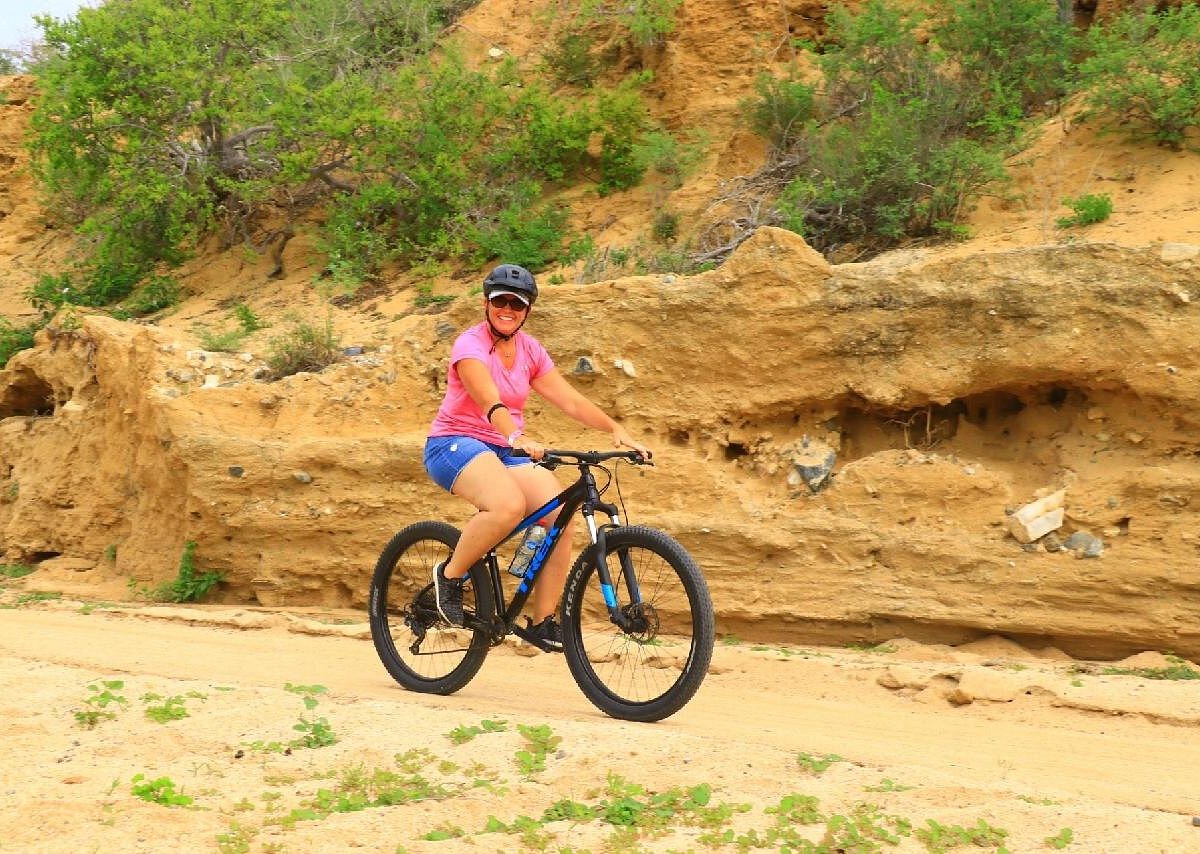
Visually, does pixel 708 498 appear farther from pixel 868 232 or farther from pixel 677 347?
pixel 868 232

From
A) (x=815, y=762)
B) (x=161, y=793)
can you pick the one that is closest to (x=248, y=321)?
(x=161, y=793)

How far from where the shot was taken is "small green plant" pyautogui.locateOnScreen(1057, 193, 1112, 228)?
28.8ft

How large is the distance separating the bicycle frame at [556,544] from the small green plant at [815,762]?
1.02m

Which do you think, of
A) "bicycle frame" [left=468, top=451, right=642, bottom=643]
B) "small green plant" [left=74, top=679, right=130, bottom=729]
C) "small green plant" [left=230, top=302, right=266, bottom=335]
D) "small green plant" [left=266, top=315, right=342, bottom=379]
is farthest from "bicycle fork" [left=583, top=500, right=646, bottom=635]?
"small green plant" [left=230, top=302, right=266, bottom=335]

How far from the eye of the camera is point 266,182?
14.0m

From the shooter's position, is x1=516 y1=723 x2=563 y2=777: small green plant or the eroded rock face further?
the eroded rock face

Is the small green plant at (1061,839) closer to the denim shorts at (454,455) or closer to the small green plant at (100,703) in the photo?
the denim shorts at (454,455)

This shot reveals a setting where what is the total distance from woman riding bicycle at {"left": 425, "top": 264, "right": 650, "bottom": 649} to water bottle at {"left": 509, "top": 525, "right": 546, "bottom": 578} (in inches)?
3.2

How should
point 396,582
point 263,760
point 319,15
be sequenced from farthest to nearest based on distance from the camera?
point 319,15 → point 396,582 → point 263,760

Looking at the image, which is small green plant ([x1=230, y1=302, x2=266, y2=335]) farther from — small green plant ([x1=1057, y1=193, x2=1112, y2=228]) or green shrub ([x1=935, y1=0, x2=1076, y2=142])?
small green plant ([x1=1057, y1=193, x2=1112, y2=228])

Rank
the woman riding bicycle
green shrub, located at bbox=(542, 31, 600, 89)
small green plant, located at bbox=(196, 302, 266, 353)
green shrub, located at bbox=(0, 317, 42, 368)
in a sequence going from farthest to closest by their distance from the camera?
green shrub, located at bbox=(542, 31, 600, 89), green shrub, located at bbox=(0, 317, 42, 368), small green plant, located at bbox=(196, 302, 266, 353), the woman riding bicycle

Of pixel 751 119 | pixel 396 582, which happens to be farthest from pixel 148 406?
pixel 751 119

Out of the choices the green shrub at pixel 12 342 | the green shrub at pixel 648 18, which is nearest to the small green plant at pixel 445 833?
the green shrub at pixel 648 18

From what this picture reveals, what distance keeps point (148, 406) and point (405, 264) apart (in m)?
3.71
